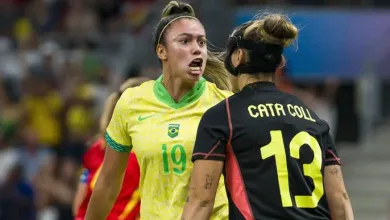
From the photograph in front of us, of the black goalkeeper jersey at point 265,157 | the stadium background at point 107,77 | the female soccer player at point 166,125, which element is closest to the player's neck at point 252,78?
the black goalkeeper jersey at point 265,157

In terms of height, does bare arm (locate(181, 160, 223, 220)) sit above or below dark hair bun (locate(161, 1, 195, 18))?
below

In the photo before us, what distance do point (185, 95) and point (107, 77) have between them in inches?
392

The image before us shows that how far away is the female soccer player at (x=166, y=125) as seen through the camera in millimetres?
6586

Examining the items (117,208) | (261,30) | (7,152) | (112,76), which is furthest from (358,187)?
(261,30)

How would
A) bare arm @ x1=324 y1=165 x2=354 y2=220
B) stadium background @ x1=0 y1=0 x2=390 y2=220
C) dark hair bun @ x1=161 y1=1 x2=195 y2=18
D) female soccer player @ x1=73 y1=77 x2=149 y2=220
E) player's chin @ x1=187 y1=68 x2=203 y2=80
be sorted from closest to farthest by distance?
bare arm @ x1=324 y1=165 x2=354 y2=220 < player's chin @ x1=187 y1=68 x2=203 y2=80 < dark hair bun @ x1=161 y1=1 x2=195 y2=18 < female soccer player @ x1=73 y1=77 x2=149 y2=220 < stadium background @ x1=0 y1=0 x2=390 y2=220

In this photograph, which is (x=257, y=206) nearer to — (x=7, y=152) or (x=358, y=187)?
(x=7, y=152)

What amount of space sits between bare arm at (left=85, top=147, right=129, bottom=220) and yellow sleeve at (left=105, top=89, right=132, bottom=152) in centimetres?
4

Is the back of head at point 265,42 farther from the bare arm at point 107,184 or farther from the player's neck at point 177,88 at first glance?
the bare arm at point 107,184

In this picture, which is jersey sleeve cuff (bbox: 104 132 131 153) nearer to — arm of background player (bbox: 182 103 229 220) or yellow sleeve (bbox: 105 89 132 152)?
yellow sleeve (bbox: 105 89 132 152)

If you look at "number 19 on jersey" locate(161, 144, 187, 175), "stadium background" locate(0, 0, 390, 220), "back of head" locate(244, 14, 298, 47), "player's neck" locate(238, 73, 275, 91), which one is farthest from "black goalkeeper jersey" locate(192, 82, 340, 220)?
"stadium background" locate(0, 0, 390, 220)

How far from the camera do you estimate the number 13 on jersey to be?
5.61 meters

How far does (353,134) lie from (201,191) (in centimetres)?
1297

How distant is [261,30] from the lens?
583 cm

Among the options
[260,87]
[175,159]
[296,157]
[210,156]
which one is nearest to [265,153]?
[296,157]
